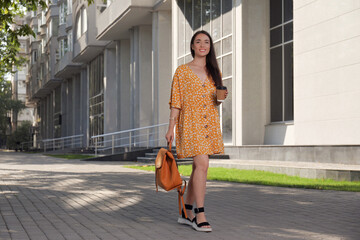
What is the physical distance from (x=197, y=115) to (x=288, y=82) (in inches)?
518

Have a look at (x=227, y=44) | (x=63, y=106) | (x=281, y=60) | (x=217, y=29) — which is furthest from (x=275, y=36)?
(x=63, y=106)

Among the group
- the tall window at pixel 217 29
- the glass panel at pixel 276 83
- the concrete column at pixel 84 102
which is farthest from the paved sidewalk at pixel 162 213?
the concrete column at pixel 84 102

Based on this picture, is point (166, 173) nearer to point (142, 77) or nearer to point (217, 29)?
point (217, 29)

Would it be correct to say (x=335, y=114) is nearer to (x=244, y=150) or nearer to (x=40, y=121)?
(x=244, y=150)

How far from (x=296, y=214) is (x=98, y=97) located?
34.3 m

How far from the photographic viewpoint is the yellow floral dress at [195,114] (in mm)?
5645

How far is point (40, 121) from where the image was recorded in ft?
234

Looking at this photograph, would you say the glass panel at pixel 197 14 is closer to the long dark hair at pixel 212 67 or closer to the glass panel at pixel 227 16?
the glass panel at pixel 227 16

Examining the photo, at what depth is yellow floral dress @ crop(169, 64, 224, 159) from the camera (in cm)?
564

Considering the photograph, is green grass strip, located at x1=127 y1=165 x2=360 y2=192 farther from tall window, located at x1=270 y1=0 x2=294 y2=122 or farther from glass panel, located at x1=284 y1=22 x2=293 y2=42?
glass panel, located at x1=284 y1=22 x2=293 y2=42

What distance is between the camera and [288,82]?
18359 millimetres

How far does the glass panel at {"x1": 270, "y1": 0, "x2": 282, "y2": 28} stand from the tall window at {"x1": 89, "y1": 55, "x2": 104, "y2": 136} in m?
21.1

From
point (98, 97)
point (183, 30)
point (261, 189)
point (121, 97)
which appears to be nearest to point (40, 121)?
point (98, 97)

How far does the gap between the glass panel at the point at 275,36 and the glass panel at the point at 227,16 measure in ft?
5.31
